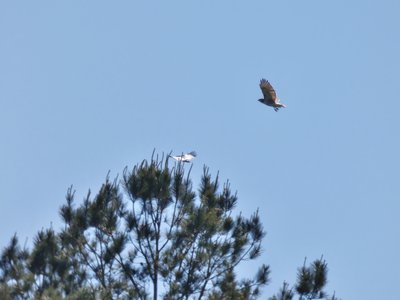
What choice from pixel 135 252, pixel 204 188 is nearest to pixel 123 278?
pixel 135 252

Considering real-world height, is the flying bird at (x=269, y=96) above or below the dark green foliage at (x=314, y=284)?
above

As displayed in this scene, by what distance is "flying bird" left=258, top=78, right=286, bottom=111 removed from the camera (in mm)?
27516

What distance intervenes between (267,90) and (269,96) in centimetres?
15

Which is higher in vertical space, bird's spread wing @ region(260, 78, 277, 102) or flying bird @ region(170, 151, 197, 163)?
bird's spread wing @ region(260, 78, 277, 102)

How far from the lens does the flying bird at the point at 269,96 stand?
2752 centimetres

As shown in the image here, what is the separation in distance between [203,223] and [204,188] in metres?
1.06

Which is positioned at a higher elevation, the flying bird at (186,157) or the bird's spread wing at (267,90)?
the bird's spread wing at (267,90)

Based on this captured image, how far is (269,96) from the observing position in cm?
2773

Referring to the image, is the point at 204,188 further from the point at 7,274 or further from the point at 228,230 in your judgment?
the point at 7,274

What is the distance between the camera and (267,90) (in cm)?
2762

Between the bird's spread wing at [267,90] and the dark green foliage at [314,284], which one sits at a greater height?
the bird's spread wing at [267,90]

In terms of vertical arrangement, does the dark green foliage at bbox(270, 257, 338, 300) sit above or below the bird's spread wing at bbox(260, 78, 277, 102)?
below

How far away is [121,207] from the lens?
79.5 ft

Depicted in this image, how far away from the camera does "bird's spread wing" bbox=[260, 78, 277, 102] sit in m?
27.5
